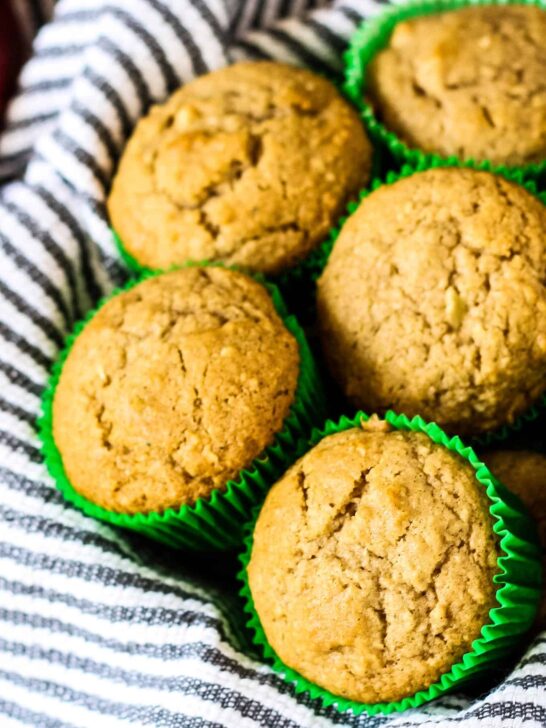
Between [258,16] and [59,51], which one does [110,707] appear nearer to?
[59,51]

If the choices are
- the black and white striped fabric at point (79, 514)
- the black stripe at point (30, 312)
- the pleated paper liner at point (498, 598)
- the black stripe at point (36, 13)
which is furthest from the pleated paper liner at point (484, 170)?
the black stripe at point (36, 13)

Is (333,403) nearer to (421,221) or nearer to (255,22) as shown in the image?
(421,221)

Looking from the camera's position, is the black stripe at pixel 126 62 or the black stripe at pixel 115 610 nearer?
the black stripe at pixel 115 610

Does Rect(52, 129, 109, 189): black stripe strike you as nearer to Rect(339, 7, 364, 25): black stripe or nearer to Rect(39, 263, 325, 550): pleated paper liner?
Rect(39, 263, 325, 550): pleated paper liner

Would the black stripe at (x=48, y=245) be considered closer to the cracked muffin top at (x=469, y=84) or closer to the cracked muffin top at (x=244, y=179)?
the cracked muffin top at (x=244, y=179)

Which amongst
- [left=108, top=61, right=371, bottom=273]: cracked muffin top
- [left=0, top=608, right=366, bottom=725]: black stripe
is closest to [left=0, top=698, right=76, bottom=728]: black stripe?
[left=0, top=608, right=366, bottom=725]: black stripe

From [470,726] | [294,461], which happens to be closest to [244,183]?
[294,461]

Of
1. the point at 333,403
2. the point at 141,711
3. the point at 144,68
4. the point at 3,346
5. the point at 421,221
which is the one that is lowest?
the point at 141,711
